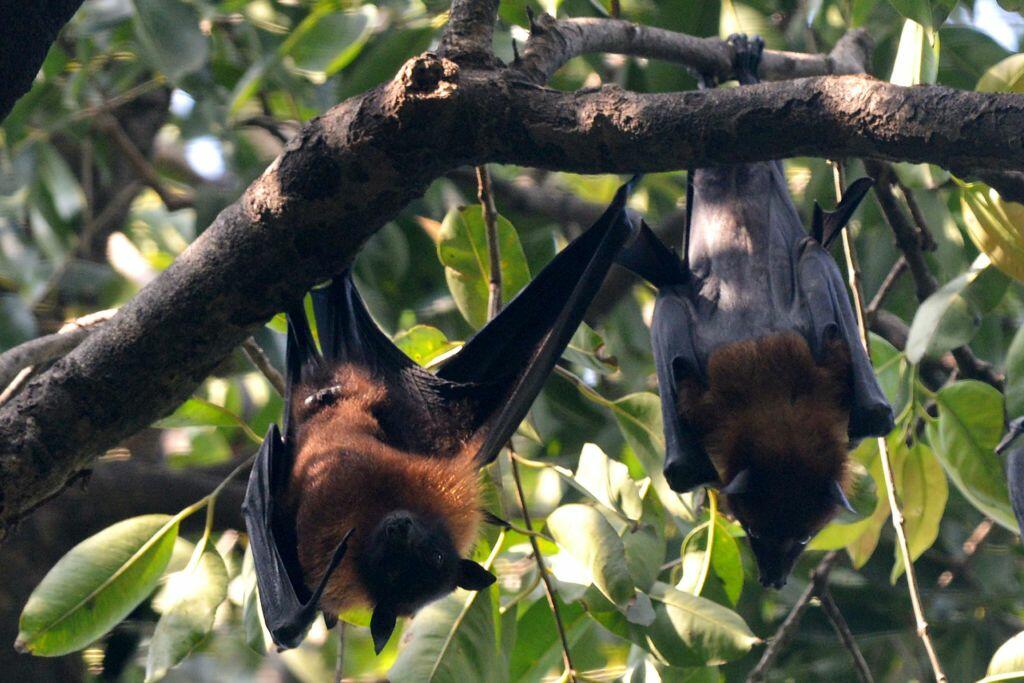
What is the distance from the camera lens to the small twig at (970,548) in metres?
5.03

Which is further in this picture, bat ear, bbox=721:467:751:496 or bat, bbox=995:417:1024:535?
bat ear, bbox=721:467:751:496

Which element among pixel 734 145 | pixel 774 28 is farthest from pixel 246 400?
pixel 734 145

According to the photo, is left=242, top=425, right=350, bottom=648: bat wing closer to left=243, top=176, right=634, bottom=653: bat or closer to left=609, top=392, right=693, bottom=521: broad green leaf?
left=243, top=176, right=634, bottom=653: bat

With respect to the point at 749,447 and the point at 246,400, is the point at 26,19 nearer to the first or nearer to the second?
the point at 749,447

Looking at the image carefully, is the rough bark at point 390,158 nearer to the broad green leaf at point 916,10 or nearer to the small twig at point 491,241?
the broad green leaf at point 916,10

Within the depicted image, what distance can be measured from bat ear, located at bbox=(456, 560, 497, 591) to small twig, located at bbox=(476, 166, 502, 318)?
780 millimetres

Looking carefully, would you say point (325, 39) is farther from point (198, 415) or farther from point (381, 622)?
point (381, 622)

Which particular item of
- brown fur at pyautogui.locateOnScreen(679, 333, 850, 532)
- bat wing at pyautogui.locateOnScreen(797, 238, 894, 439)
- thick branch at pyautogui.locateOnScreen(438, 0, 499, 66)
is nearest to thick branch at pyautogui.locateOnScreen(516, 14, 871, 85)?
thick branch at pyautogui.locateOnScreen(438, 0, 499, 66)

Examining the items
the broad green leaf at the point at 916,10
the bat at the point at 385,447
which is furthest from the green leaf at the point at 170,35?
the broad green leaf at the point at 916,10

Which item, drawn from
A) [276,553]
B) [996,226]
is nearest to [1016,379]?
[996,226]

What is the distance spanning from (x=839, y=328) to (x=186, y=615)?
2.26 meters

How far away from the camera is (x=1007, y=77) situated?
333cm

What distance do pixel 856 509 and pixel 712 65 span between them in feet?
5.06

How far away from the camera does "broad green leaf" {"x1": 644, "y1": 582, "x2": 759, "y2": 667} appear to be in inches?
118
